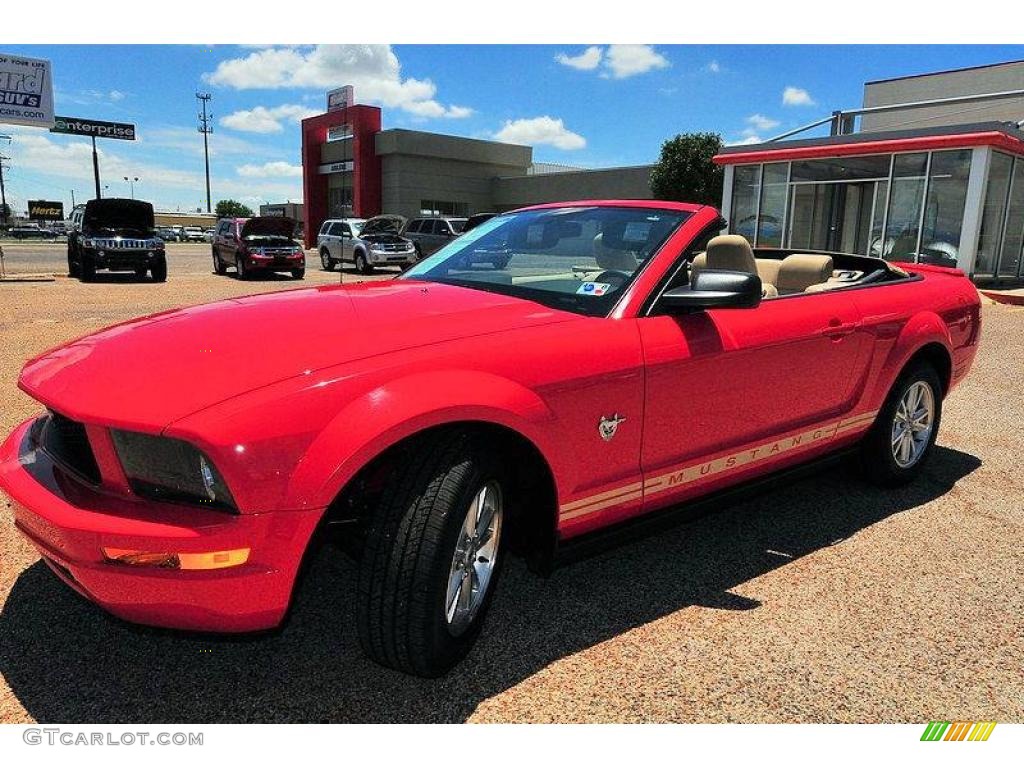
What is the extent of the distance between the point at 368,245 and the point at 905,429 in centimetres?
2111

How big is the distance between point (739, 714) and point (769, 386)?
4.78 feet

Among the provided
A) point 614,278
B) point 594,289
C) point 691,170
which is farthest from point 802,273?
point 691,170

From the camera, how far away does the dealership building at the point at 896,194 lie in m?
17.2

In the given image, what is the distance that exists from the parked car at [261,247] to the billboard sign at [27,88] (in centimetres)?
878

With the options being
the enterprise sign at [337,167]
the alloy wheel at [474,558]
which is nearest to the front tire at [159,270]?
the alloy wheel at [474,558]

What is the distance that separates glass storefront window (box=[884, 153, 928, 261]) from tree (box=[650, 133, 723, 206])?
1879 centimetres

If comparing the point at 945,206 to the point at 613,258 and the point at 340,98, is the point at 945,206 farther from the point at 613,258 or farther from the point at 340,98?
the point at 340,98

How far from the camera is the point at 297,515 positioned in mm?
1986

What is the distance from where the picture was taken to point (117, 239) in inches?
718

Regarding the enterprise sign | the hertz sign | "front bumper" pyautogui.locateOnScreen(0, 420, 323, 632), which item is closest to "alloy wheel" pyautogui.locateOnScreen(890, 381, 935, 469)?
"front bumper" pyautogui.locateOnScreen(0, 420, 323, 632)

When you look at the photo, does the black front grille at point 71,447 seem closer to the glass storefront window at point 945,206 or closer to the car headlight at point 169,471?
the car headlight at point 169,471

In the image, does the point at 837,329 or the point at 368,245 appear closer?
the point at 837,329

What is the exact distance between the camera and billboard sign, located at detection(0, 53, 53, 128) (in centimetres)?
2462
